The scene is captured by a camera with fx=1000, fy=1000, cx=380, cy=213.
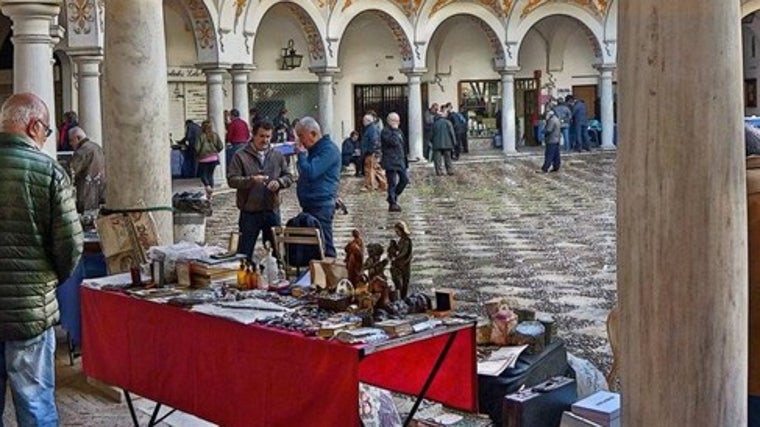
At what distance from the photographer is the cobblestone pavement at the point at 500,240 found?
261 inches

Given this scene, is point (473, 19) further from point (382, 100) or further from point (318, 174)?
point (318, 174)

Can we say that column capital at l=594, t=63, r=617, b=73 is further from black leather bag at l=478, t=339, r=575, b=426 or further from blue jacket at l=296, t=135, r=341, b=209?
black leather bag at l=478, t=339, r=575, b=426

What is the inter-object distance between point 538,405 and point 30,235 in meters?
2.15

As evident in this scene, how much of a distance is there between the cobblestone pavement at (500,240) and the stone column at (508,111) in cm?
548

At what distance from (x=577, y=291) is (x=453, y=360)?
4547 millimetres

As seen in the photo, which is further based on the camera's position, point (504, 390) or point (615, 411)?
point (504, 390)

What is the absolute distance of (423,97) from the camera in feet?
96.4

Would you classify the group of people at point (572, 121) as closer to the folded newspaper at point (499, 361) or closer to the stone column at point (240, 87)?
the stone column at point (240, 87)

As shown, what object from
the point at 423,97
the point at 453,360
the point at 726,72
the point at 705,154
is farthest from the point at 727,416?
the point at 423,97

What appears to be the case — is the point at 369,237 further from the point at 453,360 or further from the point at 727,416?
the point at 727,416

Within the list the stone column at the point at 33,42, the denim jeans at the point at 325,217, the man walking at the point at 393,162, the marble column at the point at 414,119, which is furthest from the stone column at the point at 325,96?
the denim jeans at the point at 325,217

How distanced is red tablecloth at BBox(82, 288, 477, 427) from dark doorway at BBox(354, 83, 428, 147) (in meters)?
23.4

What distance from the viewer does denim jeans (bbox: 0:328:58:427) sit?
402 cm

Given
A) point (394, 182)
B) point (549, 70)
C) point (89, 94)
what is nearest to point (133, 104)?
point (394, 182)
